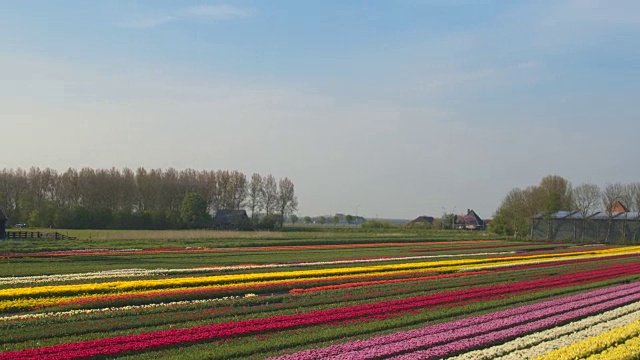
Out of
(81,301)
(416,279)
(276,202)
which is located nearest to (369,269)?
(416,279)

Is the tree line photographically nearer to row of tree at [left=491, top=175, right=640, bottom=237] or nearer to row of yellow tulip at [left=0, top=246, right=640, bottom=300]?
Result: row of tree at [left=491, top=175, right=640, bottom=237]

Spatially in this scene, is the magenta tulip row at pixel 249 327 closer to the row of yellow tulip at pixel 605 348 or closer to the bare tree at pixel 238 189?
the row of yellow tulip at pixel 605 348

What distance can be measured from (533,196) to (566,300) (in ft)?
299

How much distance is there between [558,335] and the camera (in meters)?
16.3

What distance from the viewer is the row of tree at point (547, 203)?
95938 mm

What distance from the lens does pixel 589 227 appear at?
89250 millimetres

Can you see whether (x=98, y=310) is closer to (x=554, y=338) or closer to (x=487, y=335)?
(x=487, y=335)

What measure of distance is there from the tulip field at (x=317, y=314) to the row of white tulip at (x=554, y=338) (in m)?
0.05

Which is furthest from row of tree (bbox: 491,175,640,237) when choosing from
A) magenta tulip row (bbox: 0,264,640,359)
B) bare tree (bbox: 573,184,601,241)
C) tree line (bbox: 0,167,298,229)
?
magenta tulip row (bbox: 0,264,640,359)

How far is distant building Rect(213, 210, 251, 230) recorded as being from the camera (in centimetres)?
11243

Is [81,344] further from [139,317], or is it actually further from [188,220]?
[188,220]

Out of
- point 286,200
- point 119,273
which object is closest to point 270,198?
point 286,200

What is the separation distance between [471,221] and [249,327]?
17313 cm

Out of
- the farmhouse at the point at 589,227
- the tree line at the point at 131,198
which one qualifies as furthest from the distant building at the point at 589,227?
the tree line at the point at 131,198
